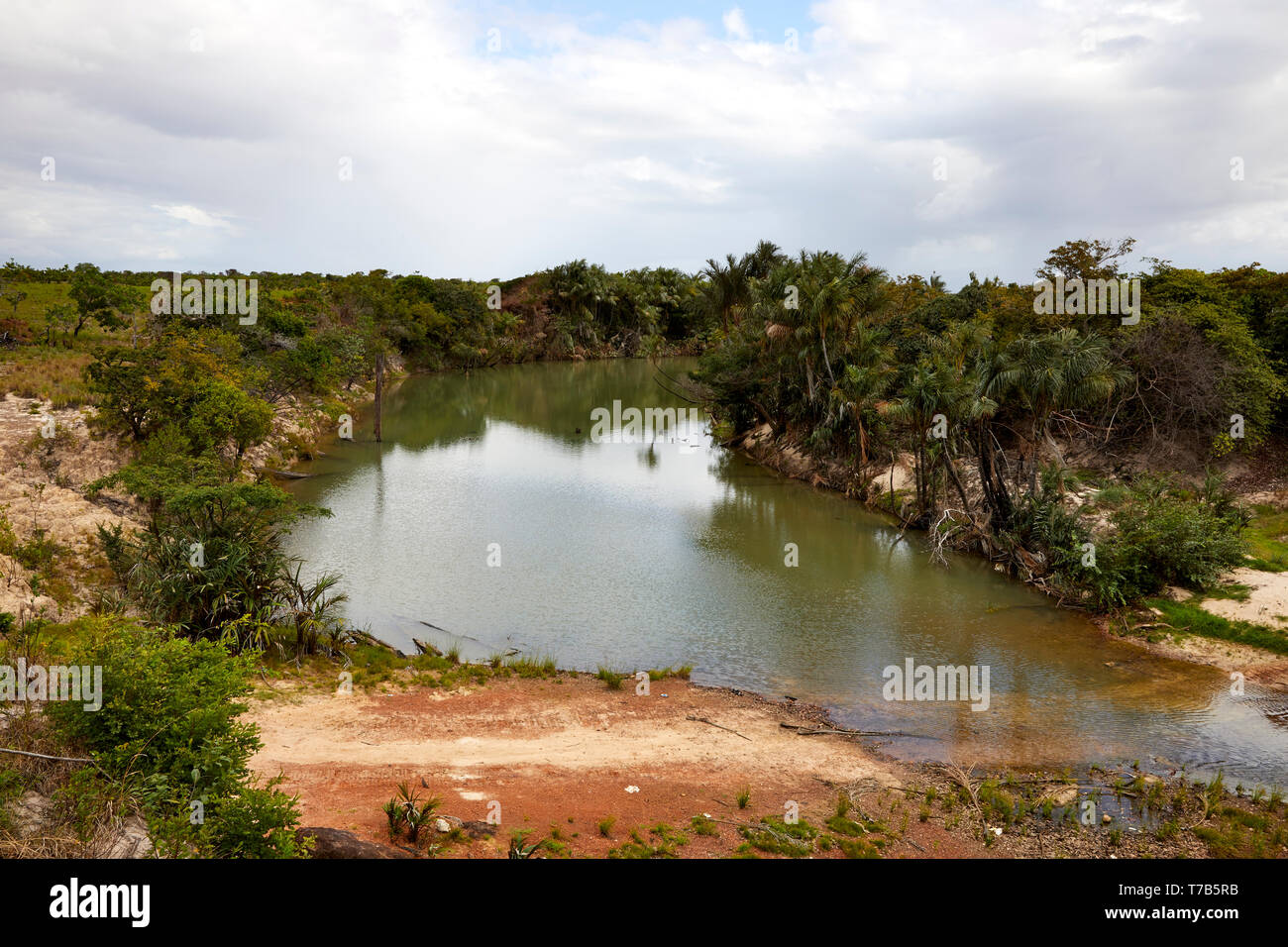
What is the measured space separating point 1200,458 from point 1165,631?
12473mm

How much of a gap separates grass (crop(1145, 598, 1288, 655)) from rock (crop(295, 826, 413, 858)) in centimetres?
Answer: 1866

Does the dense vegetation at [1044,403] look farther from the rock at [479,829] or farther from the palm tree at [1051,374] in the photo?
the rock at [479,829]

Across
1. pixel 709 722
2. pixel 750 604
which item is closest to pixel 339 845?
pixel 709 722

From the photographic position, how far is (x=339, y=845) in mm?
8492

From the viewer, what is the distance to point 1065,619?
20.6 meters

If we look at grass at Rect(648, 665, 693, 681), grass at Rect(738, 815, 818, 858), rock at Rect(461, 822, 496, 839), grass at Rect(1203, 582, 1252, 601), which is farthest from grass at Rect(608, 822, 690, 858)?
grass at Rect(1203, 582, 1252, 601)

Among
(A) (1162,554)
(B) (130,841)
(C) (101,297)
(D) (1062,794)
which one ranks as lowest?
(D) (1062,794)

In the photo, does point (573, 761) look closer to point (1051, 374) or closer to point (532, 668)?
point (532, 668)

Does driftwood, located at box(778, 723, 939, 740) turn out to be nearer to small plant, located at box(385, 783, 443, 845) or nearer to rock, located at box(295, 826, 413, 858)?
small plant, located at box(385, 783, 443, 845)

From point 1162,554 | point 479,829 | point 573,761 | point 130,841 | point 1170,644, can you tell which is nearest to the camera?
point 130,841

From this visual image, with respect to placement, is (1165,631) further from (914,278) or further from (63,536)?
(914,278)

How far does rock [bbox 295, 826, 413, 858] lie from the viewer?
8.37m

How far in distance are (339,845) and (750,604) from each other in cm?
1425

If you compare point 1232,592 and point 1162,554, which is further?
point 1162,554
